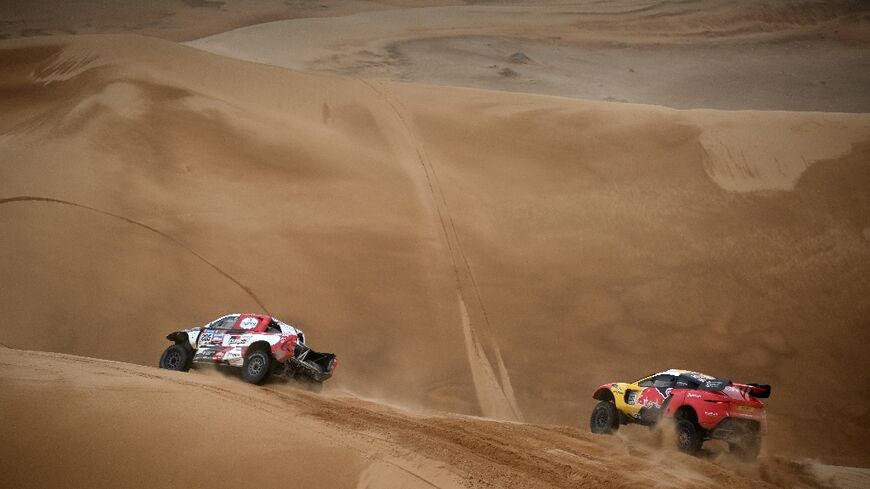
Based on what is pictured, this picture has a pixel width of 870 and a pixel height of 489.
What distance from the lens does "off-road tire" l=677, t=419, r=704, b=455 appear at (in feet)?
42.3

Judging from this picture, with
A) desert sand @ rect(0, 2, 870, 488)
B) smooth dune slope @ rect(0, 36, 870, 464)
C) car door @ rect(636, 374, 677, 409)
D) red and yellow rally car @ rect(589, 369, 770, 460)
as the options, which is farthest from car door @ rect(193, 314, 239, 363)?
red and yellow rally car @ rect(589, 369, 770, 460)

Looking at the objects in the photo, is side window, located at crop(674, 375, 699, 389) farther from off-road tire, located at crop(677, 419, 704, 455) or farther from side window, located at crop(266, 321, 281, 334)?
side window, located at crop(266, 321, 281, 334)

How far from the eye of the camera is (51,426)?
8633 mm

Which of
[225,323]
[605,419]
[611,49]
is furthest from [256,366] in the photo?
[611,49]

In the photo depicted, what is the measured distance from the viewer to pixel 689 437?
42.8 ft

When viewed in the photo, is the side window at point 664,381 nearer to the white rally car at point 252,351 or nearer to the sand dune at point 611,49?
the white rally car at point 252,351

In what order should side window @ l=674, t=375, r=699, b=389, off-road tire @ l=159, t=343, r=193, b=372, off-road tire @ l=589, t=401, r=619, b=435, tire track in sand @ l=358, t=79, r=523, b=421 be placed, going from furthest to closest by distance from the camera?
tire track in sand @ l=358, t=79, r=523, b=421 < off-road tire @ l=159, t=343, r=193, b=372 < off-road tire @ l=589, t=401, r=619, b=435 < side window @ l=674, t=375, r=699, b=389

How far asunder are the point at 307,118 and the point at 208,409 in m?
19.2

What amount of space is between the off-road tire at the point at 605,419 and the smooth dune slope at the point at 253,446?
2114 millimetres

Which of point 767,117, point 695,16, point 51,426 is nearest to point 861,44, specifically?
point 695,16

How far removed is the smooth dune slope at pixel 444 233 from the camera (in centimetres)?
1848

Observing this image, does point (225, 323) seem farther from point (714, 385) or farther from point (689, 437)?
point (714, 385)

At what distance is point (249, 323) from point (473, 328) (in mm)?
6509

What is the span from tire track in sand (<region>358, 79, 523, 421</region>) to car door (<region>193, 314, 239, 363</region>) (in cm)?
572
